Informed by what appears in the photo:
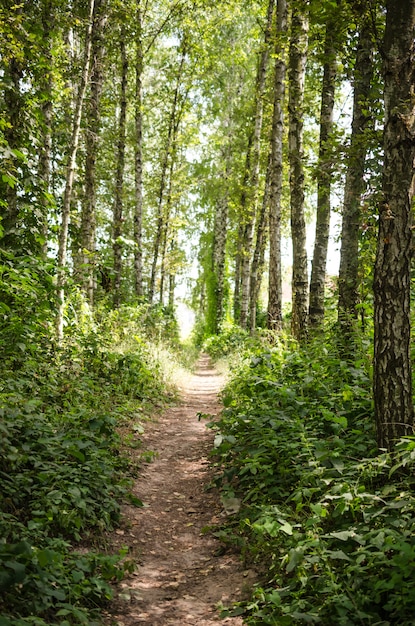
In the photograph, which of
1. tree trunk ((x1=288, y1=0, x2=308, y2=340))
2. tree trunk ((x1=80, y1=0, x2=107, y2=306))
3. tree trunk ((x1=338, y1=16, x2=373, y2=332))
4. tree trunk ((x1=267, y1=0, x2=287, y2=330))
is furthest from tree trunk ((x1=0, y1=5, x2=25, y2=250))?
tree trunk ((x1=267, y1=0, x2=287, y2=330))

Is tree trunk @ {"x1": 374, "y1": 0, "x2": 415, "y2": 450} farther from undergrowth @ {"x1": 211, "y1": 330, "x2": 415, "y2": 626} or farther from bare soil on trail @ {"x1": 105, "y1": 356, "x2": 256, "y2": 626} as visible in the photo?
bare soil on trail @ {"x1": 105, "y1": 356, "x2": 256, "y2": 626}

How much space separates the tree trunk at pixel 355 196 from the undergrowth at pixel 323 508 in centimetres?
162

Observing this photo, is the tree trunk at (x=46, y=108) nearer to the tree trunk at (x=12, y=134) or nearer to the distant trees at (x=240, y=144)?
the distant trees at (x=240, y=144)

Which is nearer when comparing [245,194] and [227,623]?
[227,623]

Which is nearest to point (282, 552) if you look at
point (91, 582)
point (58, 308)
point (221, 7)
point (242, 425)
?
point (91, 582)

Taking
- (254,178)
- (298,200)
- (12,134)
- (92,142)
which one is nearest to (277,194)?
(298,200)

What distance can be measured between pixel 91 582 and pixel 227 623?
0.97 meters

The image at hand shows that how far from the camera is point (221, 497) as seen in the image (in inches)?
195

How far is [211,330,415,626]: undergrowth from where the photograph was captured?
2.78 meters

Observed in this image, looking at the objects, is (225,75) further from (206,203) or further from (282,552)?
(282,552)

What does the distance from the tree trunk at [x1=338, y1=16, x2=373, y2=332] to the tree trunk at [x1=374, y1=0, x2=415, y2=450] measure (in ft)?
9.17

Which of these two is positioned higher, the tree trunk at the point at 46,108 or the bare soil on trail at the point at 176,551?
the tree trunk at the point at 46,108

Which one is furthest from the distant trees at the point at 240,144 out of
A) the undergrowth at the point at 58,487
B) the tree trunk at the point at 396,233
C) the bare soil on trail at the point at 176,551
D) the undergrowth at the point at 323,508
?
the bare soil on trail at the point at 176,551

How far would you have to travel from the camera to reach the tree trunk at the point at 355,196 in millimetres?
6852
